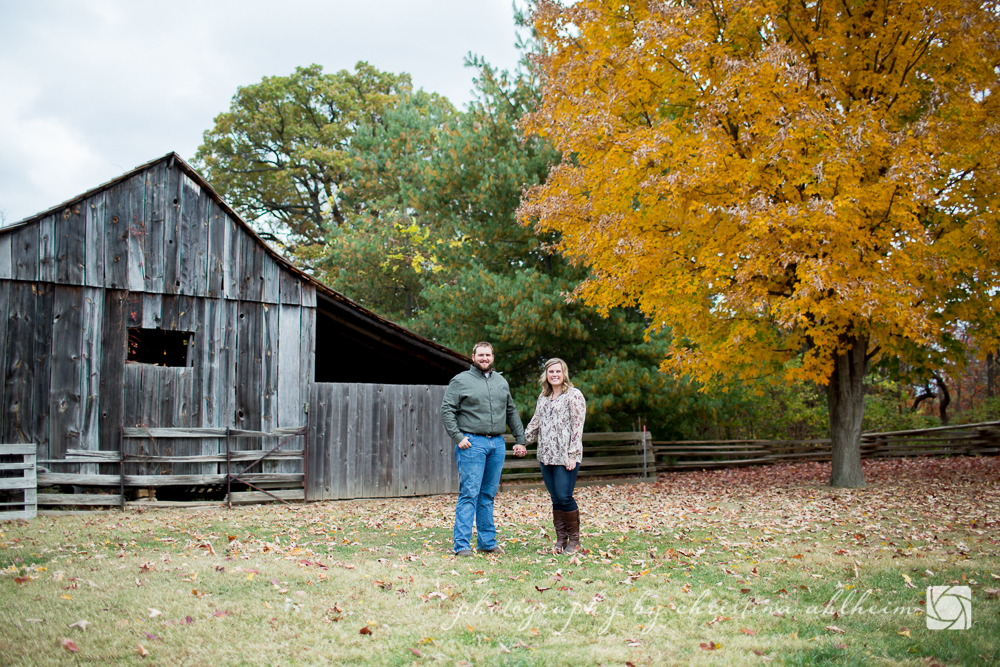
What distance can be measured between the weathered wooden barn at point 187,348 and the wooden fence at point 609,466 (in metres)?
3.10

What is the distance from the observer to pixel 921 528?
7.52m

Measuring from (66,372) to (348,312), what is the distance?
3.97 metres

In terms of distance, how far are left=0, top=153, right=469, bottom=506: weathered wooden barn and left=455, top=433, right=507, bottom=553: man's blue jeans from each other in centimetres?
521

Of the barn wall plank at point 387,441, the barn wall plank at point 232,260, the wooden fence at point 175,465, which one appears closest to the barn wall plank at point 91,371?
the wooden fence at point 175,465

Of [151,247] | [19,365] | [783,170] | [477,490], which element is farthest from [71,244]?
[783,170]

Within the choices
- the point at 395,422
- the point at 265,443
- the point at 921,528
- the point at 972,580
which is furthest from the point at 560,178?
the point at 972,580

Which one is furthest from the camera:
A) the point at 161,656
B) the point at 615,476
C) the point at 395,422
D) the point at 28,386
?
the point at 615,476

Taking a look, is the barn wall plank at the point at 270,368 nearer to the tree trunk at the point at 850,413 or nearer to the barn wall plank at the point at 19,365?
the barn wall plank at the point at 19,365

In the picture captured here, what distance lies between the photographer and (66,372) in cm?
945

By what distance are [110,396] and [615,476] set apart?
10.1 meters

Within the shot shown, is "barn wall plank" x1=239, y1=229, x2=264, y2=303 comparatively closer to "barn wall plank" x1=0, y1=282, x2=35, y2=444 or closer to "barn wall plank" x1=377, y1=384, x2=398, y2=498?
"barn wall plank" x1=377, y1=384, x2=398, y2=498

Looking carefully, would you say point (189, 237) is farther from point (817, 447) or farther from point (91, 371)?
point (817, 447)

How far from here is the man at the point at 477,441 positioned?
20.7ft

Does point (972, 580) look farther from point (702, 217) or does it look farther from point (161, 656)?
point (702, 217)
